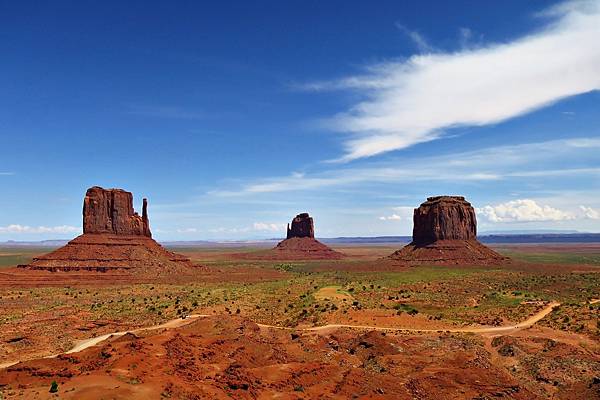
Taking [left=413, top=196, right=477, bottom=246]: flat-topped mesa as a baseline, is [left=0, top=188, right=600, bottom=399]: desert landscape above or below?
below

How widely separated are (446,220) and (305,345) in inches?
4473

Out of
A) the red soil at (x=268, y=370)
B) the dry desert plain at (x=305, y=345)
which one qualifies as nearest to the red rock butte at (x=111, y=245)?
the dry desert plain at (x=305, y=345)

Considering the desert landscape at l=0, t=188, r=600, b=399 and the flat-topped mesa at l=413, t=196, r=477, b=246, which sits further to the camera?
the flat-topped mesa at l=413, t=196, r=477, b=246

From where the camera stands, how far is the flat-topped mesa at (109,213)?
106812 mm

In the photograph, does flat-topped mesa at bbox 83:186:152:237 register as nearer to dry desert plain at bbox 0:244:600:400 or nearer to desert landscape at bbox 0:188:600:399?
desert landscape at bbox 0:188:600:399

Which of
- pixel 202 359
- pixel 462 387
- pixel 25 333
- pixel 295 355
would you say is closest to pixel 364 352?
pixel 295 355

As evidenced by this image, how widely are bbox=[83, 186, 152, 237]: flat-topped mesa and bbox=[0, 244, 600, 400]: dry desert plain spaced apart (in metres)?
40.0

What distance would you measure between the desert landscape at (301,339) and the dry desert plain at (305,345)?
0.13 m

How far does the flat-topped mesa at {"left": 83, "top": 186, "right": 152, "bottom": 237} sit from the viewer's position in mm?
106812

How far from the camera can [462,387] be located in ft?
93.4

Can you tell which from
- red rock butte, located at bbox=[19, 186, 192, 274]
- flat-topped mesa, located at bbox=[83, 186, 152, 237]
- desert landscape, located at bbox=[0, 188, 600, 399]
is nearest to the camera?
desert landscape, located at bbox=[0, 188, 600, 399]


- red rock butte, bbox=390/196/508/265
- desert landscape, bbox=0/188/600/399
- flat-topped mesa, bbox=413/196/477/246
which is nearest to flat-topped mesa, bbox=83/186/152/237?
desert landscape, bbox=0/188/600/399

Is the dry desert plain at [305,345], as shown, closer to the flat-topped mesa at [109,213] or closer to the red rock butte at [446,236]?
the flat-topped mesa at [109,213]

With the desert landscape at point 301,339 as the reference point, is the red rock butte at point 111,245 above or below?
above
